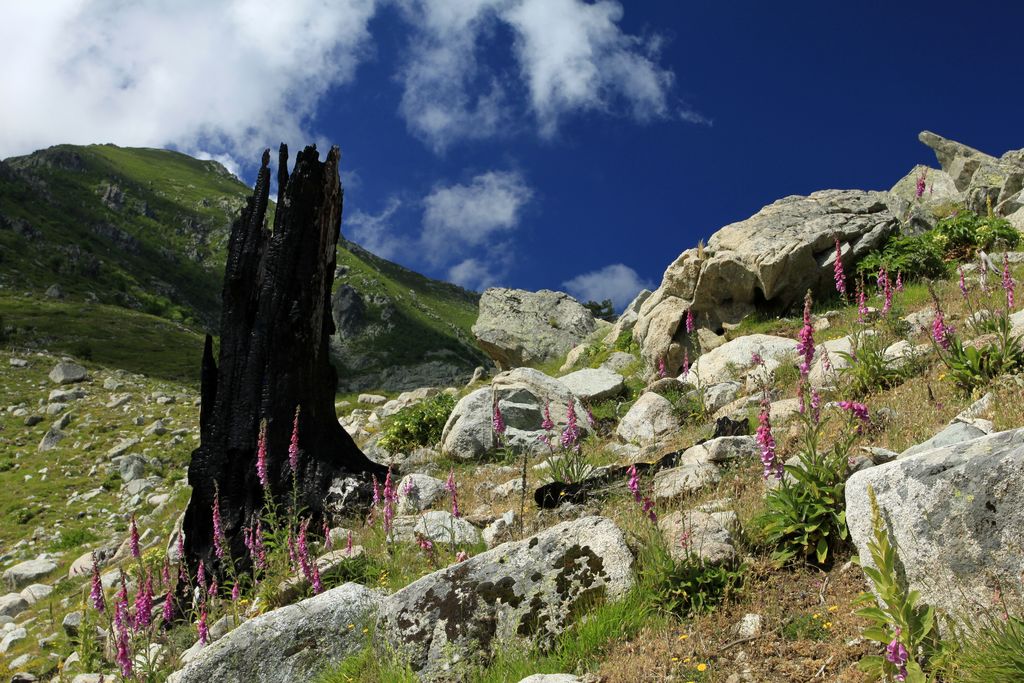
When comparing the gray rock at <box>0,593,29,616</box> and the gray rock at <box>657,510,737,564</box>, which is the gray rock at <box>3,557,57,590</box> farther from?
the gray rock at <box>657,510,737,564</box>

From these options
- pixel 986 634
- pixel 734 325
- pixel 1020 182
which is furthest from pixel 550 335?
pixel 986 634

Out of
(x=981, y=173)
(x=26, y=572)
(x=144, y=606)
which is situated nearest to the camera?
(x=144, y=606)

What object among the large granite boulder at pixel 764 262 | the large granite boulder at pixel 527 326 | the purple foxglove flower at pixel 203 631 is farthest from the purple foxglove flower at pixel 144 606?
the large granite boulder at pixel 527 326

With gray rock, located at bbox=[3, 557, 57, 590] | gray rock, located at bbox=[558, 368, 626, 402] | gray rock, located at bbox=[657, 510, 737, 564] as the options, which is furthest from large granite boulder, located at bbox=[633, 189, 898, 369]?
gray rock, located at bbox=[3, 557, 57, 590]

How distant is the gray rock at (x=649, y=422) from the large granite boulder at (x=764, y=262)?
16.6ft

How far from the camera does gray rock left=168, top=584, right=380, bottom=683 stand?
653 centimetres

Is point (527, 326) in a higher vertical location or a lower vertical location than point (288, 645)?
higher

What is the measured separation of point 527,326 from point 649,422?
624 inches

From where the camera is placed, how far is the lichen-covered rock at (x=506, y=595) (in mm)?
5930

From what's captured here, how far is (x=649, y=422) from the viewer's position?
40.9 ft

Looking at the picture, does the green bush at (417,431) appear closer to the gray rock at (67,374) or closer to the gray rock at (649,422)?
the gray rock at (649,422)

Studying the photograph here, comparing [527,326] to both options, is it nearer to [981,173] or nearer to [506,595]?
[981,173]

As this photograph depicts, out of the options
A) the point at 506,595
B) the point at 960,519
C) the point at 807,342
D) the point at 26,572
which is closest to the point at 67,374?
the point at 26,572

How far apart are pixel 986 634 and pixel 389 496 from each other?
19.8ft
